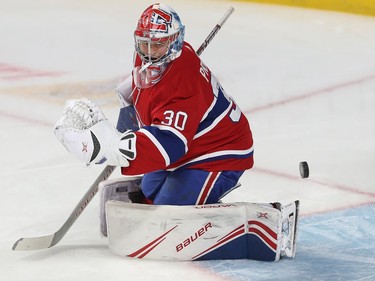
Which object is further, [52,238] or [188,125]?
[52,238]

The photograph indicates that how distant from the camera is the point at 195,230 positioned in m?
3.06

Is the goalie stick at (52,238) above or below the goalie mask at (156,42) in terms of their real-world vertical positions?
below

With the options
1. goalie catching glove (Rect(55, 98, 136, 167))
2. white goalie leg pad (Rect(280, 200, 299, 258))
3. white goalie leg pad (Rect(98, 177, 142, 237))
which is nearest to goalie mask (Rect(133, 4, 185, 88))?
goalie catching glove (Rect(55, 98, 136, 167))

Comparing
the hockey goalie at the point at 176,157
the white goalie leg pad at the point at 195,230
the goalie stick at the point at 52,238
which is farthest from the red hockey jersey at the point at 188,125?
the goalie stick at the point at 52,238

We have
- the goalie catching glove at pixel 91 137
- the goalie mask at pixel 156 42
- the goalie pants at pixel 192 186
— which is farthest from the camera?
the goalie pants at pixel 192 186

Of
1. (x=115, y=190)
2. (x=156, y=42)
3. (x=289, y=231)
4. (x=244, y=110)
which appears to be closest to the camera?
(x=156, y=42)

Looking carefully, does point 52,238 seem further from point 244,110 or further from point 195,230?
point 244,110

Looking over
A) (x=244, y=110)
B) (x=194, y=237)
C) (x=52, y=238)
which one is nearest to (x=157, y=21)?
(x=194, y=237)

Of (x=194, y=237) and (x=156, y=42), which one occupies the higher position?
(x=156, y=42)

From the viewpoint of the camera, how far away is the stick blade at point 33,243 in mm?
3184

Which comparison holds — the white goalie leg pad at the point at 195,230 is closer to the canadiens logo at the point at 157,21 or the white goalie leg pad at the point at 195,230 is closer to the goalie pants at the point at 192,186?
the goalie pants at the point at 192,186

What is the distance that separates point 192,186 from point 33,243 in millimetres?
475

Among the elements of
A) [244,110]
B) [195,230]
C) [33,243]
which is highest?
[195,230]

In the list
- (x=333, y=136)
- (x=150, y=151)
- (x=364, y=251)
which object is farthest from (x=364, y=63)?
(x=150, y=151)
